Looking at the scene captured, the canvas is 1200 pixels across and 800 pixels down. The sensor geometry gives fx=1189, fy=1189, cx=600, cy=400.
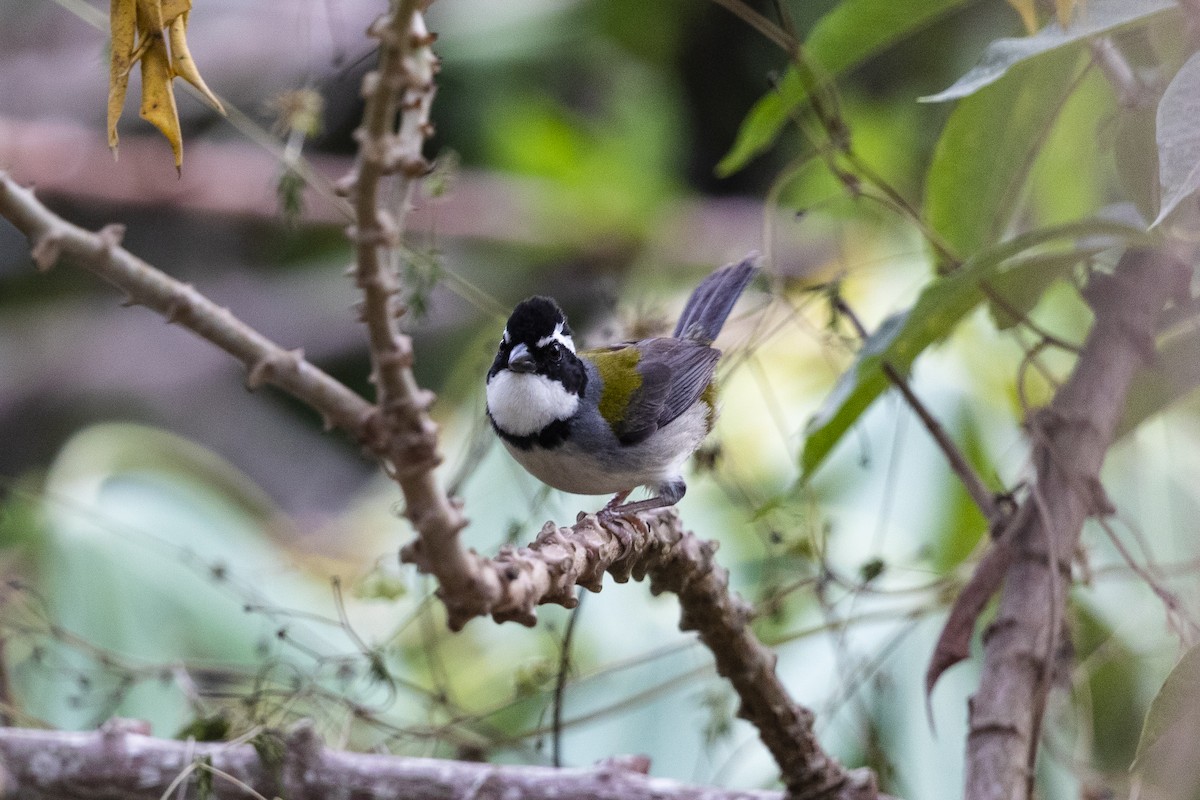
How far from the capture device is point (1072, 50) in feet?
6.95

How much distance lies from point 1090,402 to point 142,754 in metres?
1.67

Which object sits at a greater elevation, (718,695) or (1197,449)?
(1197,449)

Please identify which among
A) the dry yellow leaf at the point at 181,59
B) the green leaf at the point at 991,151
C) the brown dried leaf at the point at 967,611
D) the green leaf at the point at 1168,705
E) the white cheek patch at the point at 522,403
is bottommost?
the green leaf at the point at 1168,705

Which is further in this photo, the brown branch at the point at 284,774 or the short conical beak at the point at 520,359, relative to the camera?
the short conical beak at the point at 520,359

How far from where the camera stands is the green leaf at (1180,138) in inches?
50.5

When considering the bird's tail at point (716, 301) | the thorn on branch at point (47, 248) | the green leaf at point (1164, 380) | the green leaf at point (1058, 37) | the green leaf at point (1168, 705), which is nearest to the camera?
the thorn on branch at point (47, 248)

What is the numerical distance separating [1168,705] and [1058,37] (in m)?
0.89

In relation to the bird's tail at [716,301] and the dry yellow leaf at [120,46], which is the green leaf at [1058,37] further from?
the bird's tail at [716,301]

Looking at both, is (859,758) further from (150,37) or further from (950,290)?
(150,37)

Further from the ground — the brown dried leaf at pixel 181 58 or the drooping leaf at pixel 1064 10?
the drooping leaf at pixel 1064 10

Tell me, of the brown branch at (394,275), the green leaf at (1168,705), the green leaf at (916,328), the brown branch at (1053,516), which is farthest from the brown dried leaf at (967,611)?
the brown branch at (394,275)

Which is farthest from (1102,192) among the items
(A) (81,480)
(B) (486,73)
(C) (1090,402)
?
(B) (486,73)

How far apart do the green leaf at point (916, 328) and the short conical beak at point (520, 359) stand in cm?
53

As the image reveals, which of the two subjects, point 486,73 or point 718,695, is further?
point 486,73
